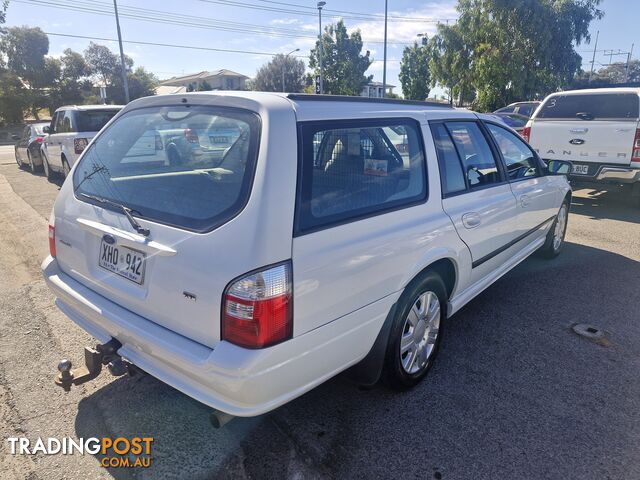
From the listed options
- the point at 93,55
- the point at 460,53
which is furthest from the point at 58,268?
the point at 93,55

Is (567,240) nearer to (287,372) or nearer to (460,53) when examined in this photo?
(287,372)

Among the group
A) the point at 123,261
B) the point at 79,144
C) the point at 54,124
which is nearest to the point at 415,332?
the point at 123,261

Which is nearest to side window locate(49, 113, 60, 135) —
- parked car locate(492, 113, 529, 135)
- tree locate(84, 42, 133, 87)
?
parked car locate(492, 113, 529, 135)

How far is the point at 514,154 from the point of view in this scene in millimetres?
4113

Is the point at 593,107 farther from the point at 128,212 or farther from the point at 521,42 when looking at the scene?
the point at 521,42

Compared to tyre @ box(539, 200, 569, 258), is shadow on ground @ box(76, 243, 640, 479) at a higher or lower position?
lower

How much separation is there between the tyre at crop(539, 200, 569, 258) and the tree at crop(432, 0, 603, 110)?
22956 mm

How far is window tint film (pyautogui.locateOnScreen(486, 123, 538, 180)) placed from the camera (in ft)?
12.7

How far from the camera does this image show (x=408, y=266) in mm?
2521

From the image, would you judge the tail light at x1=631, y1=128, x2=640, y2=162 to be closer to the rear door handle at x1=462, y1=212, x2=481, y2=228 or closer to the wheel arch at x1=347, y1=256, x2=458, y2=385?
the rear door handle at x1=462, y1=212, x2=481, y2=228

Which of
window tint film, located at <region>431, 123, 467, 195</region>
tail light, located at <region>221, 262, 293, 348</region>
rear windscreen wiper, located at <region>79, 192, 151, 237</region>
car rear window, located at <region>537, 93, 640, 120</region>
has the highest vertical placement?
car rear window, located at <region>537, 93, 640, 120</region>

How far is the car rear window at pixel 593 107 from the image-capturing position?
7344mm

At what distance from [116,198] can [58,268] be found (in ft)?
2.55

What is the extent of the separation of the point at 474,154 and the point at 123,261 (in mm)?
2575
